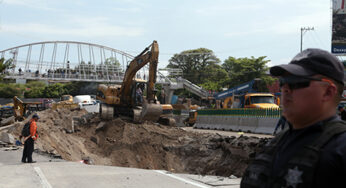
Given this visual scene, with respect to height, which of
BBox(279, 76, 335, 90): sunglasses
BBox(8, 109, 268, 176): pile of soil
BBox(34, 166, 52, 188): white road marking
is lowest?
BBox(8, 109, 268, 176): pile of soil

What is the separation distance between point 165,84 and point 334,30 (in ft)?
141

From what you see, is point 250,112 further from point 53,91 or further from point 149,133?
point 53,91

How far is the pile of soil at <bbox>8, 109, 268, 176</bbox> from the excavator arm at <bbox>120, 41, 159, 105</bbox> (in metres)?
2.08

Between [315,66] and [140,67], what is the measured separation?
2448cm

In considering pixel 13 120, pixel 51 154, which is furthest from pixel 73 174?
pixel 13 120

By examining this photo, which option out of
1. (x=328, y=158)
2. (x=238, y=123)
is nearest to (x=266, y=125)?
(x=238, y=123)

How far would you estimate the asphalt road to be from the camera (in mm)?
8664

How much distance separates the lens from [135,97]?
27.0 m

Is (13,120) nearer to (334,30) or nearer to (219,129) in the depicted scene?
(219,129)

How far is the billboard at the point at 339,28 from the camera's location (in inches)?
1959

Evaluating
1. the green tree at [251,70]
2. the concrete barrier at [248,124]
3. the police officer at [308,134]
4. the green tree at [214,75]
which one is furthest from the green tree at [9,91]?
the police officer at [308,134]

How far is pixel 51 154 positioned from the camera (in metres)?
15.9

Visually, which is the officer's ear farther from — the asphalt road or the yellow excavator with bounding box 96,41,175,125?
the yellow excavator with bounding box 96,41,175,125

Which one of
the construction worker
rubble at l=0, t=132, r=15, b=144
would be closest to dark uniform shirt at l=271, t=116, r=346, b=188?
the construction worker
